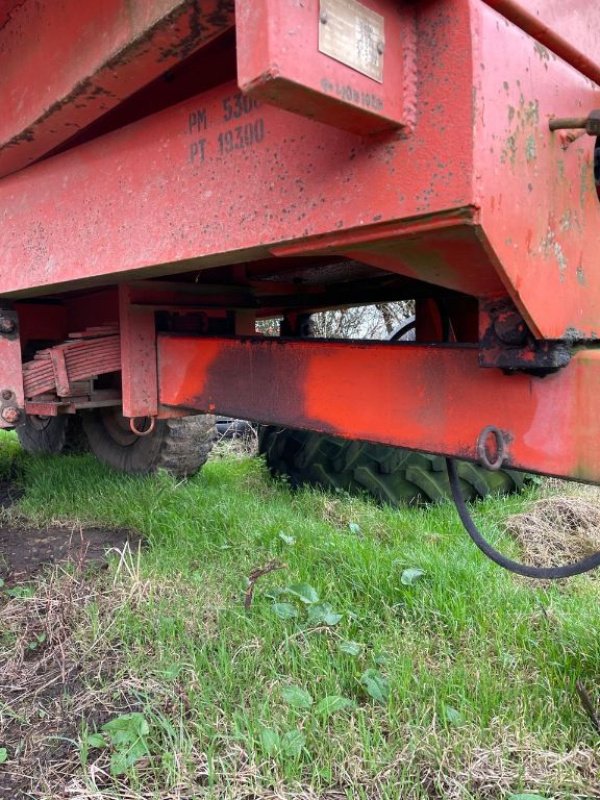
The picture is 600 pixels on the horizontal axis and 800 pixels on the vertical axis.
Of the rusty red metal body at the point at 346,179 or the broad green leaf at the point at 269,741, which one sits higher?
Result: the rusty red metal body at the point at 346,179

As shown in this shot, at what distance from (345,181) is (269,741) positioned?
3.65 feet

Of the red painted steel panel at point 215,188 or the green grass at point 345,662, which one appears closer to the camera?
the red painted steel panel at point 215,188

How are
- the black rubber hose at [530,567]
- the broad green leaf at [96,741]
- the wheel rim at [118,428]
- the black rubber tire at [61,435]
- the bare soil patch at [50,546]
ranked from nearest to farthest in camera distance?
the black rubber hose at [530,567]
the broad green leaf at [96,741]
the bare soil patch at [50,546]
the wheel rim at [118,428]
the black rubber tire at [61,435]

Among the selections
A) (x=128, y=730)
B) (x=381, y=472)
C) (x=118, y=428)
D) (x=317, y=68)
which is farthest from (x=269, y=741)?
(x=118, y=428)

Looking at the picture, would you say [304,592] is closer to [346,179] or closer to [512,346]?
[512,346]

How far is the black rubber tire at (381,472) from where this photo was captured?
307 cm

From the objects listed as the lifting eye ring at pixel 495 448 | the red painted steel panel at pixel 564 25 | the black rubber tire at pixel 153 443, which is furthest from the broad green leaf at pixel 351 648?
the black rubber tire at pixel 153 443

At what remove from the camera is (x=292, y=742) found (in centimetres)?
134

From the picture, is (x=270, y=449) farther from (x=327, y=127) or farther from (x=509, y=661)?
(x=327, y=127)

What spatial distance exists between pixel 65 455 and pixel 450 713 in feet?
10.7

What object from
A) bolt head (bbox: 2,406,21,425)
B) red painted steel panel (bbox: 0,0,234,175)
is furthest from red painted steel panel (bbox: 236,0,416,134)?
bolt head (bbox: 2,406,21,425)

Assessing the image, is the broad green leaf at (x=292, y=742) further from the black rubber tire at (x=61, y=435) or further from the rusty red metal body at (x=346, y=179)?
the black rubber tire at (x=61, y=435)

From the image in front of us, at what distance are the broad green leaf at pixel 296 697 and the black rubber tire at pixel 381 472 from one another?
1.54 m

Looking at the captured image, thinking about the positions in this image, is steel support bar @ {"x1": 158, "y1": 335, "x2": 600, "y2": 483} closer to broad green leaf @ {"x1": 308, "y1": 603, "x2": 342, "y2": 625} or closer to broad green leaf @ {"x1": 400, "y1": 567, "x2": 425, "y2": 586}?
broad green leaf @ {"x1": 308, "y1": 603, "x2": 342, "y2": 625}
